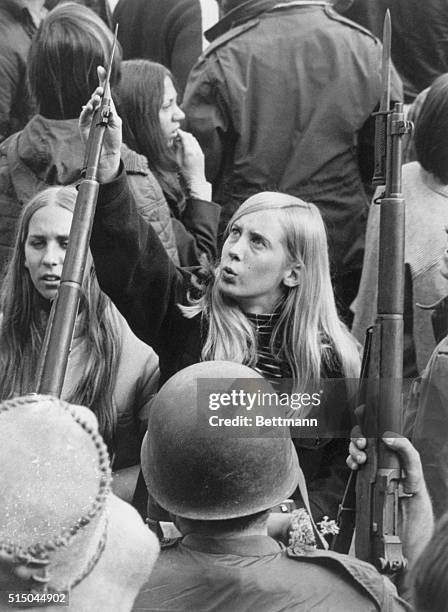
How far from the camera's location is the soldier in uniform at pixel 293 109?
9.57 ft

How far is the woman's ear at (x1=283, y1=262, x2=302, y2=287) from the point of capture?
2.63 m

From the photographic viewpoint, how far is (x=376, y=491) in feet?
7.72

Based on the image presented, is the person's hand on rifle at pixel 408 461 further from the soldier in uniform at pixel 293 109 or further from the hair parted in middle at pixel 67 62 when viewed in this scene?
the hair parted in middle at pixel 67 62

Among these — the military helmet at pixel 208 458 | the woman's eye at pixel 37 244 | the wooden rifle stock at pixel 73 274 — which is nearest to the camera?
the military helmet at pixel 208 458

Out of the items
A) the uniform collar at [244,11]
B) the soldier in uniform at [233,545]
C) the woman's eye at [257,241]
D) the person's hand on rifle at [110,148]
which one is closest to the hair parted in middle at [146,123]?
the uniform collar at [244,11]

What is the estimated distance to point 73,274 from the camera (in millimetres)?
2238

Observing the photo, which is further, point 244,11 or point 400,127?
point 244,11

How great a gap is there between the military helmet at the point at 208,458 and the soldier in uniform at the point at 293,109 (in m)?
0.85

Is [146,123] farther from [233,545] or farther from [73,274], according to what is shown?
[233,545]

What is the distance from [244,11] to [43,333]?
91 cm

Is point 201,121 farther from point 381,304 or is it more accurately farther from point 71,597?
point 71,597

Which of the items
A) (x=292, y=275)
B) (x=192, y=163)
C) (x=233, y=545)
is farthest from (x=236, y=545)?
(x=192, y=163)

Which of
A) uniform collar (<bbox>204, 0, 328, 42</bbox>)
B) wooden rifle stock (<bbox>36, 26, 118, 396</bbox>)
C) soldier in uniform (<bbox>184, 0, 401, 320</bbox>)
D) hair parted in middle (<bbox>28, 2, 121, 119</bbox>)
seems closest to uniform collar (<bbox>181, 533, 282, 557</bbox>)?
wooden rifle stock (<bbox>36, 26, 118, 396</bbox>)

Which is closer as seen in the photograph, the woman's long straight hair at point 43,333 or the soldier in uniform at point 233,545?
the soldier in uniform at point 233,545
